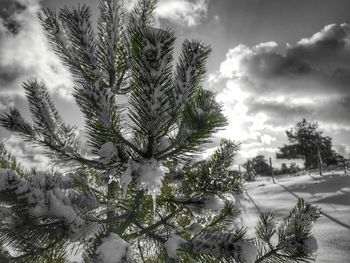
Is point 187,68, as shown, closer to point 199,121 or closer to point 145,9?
point 199,121

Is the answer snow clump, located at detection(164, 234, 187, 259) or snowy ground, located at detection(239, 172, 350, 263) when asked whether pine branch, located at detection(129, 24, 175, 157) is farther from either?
snowy ground, located at detection(239, 172, 350, 263)

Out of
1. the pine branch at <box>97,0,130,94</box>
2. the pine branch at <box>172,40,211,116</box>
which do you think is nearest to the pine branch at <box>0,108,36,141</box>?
the pine branch at <box>97,0,130,94</box>

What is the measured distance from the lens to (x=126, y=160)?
165 centimetres

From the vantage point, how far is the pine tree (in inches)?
48.4

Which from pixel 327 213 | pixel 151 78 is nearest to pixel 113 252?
pixel 151 78

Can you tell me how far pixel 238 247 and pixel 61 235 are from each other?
0.86 meters

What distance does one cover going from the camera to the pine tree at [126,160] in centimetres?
123

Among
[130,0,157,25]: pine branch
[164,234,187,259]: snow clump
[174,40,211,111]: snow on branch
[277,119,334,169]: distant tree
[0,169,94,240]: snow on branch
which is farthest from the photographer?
[277,119,334,169]: distant tree

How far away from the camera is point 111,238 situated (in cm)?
117

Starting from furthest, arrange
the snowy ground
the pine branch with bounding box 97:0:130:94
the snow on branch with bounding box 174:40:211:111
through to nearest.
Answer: the snowy ground, the pine branch with bounding box 97:0:130:94, the snow on branch with bounding box 174:40:211:111

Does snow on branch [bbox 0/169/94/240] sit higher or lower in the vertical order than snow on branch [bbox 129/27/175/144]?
Answer: lower

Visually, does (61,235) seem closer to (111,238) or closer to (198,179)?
(111,238)

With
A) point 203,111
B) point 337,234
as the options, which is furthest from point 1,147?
point 337,234

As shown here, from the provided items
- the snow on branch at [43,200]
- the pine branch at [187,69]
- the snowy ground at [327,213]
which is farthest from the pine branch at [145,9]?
the snowy ground at [327,213]
